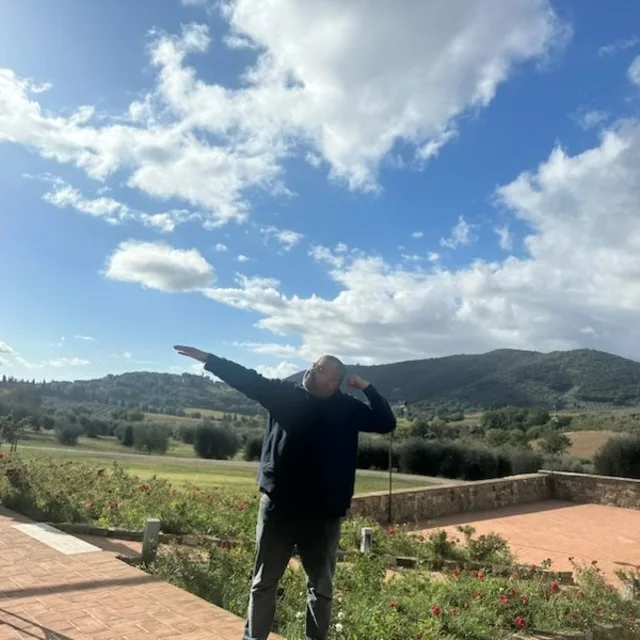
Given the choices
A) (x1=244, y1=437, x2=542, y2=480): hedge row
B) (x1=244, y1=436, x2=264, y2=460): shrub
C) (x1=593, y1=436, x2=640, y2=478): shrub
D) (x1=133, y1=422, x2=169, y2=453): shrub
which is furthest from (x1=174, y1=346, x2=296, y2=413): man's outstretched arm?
(x1=133, y1=422, x2=169, y2=453): shrub

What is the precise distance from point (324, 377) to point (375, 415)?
367 mm

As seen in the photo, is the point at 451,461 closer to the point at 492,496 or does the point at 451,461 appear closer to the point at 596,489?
the point at 596,489

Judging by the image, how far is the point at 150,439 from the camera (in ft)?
146

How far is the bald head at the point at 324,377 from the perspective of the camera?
314cm

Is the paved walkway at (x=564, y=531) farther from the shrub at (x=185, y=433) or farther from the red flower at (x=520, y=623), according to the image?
the shrub at (x=185, y=433)

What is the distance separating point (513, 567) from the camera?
756cm

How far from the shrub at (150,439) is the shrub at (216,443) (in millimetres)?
2382

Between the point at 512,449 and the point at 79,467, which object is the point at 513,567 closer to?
the point at 79,467

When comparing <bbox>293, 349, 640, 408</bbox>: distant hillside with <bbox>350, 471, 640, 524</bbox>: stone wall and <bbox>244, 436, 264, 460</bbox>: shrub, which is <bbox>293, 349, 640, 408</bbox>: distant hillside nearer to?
<bbox>244, 436, 264, 460</bbox>: shrub

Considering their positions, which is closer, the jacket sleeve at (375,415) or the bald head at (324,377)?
the bald head at (324,377)

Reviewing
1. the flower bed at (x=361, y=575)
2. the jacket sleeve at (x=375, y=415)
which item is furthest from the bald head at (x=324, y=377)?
the flower bed at (x=361, y=575)

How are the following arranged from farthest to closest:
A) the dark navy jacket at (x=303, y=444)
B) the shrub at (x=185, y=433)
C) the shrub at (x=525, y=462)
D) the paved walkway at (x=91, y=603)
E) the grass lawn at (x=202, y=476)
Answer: the shrub at (x=185, y=433) < the shrub at (x=525, y=462) < the grass lawn at (x=202, y=476) < the paved walkway at (x=91, y=603) < the dark navy jacket at (x=303, y=444)

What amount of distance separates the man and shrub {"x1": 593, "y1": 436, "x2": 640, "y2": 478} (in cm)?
2545

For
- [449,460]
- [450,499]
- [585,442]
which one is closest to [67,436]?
[449,460]
